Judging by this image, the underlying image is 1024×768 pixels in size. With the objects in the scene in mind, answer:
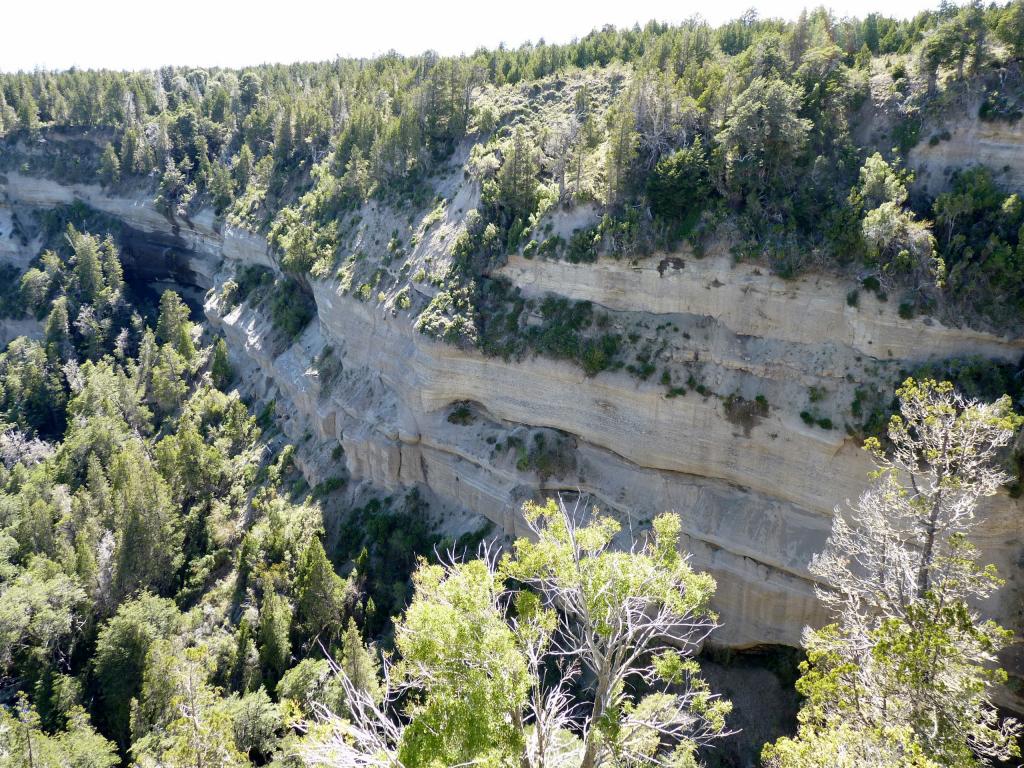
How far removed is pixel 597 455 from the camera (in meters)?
29.4

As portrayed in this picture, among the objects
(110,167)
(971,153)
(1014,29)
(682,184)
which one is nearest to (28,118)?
(110,167)

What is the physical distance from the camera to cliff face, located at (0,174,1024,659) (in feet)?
75.9

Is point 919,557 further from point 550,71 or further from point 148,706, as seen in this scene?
point 550,71

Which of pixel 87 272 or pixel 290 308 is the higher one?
pixel 87 272

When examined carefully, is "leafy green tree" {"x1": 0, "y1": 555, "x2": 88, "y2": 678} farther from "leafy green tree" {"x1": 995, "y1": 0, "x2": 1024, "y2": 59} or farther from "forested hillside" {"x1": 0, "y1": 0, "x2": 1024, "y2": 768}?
"leafy green tree" {"x1": 995, "y1": 0, "x2": 1024, "y2": 59}

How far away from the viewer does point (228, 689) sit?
2820 centimetres

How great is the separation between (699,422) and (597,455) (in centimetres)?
526

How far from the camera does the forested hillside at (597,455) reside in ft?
44.1

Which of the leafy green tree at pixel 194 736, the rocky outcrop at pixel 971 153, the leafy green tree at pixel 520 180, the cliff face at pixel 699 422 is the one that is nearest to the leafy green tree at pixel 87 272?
the cliff face at pixel 699 422

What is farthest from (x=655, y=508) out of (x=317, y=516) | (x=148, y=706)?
(x=148, y=706)

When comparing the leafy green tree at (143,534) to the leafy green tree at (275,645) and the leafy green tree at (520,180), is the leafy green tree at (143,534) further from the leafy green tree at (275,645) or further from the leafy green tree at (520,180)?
the leafy green tree at (520,180)

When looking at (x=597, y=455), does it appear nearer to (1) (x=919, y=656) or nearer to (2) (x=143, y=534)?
(1) (x=919, y=656)

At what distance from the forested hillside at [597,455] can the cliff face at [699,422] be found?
0.50ft

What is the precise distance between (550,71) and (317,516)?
114ft
